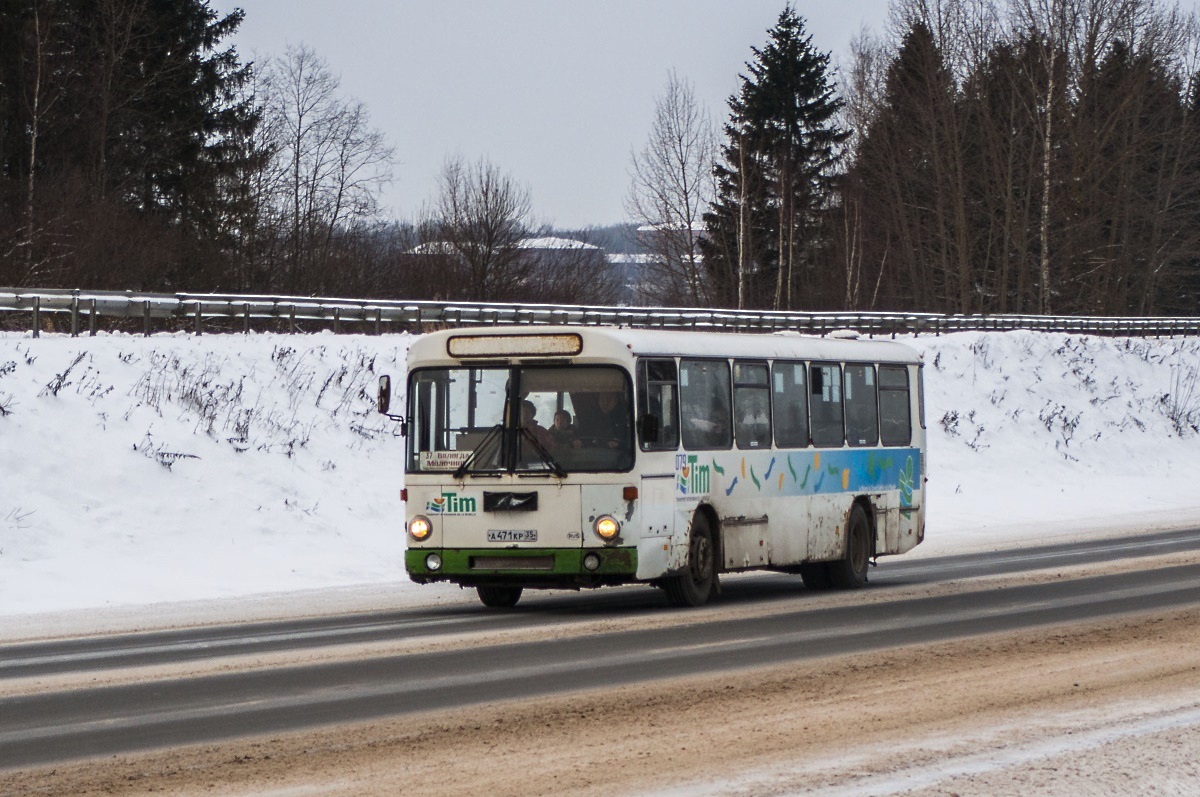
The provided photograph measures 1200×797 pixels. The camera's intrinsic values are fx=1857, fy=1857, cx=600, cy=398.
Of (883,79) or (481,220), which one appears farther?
(883,79)

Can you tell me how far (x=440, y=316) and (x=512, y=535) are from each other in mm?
21695

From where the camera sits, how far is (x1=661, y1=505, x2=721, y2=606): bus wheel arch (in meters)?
17.2

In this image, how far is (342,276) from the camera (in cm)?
5994

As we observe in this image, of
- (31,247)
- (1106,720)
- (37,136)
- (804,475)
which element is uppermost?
(37,136)

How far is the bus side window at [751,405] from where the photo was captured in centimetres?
1834

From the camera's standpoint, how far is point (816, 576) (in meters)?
20.2

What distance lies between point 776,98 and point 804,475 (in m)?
58.3

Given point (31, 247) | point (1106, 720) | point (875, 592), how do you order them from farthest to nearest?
point (31, 247)
point (875, 592)
point (1106, 720)

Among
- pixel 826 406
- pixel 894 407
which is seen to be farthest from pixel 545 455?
pixel 894 407

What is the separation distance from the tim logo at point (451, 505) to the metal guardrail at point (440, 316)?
43.9 feet

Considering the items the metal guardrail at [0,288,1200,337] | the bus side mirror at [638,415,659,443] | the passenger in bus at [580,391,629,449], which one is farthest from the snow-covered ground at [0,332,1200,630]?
the bus side mirror at [638,415,659,443]

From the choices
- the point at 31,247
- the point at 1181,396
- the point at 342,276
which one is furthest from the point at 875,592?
the point at 342,276

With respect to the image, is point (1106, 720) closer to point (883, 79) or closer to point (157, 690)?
point (157, 690)

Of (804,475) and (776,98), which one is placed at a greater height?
(776,98)
